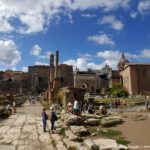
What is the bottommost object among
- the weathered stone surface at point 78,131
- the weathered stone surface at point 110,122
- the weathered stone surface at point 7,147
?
the weathered stone surface at point 7,147

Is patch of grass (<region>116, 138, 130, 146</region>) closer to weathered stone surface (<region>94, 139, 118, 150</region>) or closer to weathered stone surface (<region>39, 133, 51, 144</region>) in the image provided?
weathered stone surface (<region>94, 139, 118, 150</region>)

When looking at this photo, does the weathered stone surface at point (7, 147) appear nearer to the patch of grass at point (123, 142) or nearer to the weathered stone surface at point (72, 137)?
the weathered stone surface at point (72, 137)

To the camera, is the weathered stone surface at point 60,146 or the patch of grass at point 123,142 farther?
the patch of grass at point 123,142

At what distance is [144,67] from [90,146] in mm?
79326

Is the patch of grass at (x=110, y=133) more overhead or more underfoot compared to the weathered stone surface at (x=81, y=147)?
more overhead

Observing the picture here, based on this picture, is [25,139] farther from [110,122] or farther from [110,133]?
[110,122]

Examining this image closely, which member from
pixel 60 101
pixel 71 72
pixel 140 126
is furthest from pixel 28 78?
pixel 140 126

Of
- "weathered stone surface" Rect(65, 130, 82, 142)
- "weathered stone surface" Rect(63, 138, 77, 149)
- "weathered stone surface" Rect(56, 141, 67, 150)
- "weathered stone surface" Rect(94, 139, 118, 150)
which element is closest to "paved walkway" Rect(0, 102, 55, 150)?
"weathered stone surface" Rect(56, 141, 67, 150)

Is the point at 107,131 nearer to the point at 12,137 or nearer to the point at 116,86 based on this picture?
the point at 12,137

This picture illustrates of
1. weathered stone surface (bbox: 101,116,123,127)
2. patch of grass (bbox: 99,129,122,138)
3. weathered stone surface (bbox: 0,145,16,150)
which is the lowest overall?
weathered stone surface (bbox: 0,145,16,150)

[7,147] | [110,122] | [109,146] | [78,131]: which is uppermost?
[110,122]

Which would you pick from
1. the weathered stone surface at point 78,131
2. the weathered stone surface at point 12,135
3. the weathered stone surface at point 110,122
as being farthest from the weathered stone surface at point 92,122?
the weathered stone surface at point 12,135

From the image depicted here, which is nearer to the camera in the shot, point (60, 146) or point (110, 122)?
point (60, 146)

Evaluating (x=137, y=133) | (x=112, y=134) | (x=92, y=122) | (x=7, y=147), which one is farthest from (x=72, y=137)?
(x=92, y=122)
